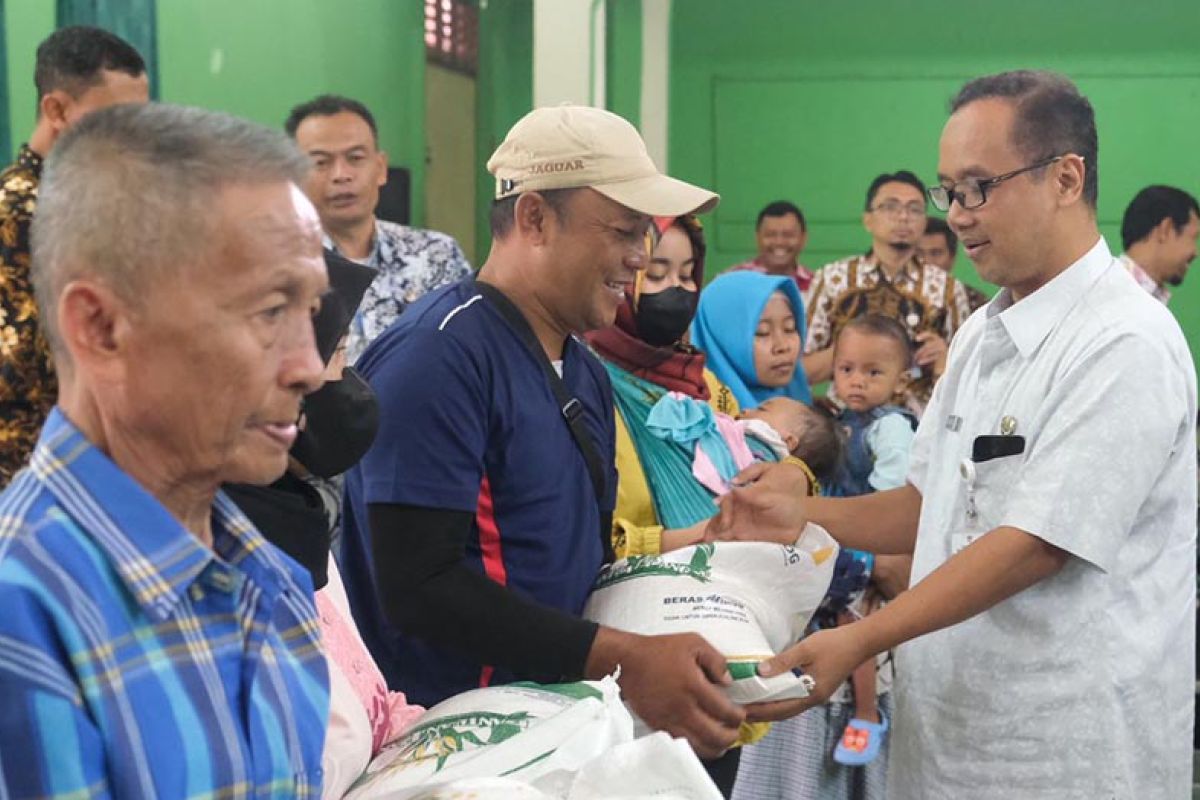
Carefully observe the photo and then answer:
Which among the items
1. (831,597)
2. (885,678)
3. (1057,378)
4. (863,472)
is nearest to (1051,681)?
(1057,378)

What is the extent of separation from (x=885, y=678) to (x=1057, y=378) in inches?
61.8

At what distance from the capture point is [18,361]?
265cm

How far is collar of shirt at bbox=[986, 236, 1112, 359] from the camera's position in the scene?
221 cm

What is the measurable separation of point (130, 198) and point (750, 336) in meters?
2.90

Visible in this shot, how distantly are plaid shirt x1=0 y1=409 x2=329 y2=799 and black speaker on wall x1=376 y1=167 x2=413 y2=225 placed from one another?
498 cm

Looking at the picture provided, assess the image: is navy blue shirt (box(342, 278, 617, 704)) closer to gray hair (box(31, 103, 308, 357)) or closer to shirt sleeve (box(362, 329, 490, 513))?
shirt sleeve (box(362, 329, 490, 513))

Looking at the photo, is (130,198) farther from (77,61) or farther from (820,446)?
(820,446)

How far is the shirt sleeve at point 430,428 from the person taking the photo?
6.13 feet

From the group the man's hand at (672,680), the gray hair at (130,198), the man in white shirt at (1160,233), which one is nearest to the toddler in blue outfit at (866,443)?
the man's hand at (672,680)

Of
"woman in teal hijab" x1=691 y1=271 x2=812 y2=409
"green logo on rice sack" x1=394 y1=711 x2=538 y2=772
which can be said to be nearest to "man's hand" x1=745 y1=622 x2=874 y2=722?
"green logo on rice sack" x1=394 y1=711 x2=538 y2=772

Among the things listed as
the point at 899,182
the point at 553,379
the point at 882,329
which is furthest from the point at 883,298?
the point at 553,379

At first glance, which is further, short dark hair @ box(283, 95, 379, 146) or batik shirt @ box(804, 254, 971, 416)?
batik shirt @ box(804, 254, 971, 416)

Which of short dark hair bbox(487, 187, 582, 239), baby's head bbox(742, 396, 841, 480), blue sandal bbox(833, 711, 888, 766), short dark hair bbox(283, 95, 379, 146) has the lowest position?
blue sandal bbox(833, 711, 888, 766)

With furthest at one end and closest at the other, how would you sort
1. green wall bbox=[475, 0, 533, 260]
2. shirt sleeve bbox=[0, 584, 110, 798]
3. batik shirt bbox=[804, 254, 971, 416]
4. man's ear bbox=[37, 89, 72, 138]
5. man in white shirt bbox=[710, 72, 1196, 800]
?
1. green wall bbox=[475, 0, 533, 260]
2. batik shirt bbox=[804, 254, 971, 416]
3. man's ear bbox=[37, 89, 72, 138]
4. man in white shirt bbox=[710, 72, 1196, 800]
5. shirt sleeve bbox=[0, 584, 110, 798]
